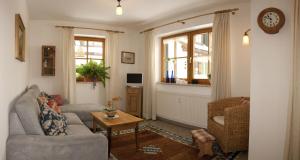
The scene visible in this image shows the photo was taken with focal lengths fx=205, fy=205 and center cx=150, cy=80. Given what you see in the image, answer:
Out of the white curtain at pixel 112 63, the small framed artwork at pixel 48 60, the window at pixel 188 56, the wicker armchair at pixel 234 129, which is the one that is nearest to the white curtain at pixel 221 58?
the window at pixel 188 56

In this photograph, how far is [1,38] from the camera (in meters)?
1.48

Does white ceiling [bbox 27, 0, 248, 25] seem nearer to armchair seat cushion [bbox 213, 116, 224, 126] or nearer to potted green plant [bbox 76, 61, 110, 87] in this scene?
potted green plant [bbox 76, 61, 110, 87]

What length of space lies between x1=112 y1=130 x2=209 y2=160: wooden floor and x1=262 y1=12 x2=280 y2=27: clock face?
1.83m

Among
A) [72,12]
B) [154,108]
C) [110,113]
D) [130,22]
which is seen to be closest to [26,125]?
[110,113]

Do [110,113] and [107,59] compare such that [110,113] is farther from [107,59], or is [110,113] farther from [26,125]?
[107,59]

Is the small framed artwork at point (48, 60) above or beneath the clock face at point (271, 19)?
beneath

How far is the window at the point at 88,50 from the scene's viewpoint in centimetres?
514

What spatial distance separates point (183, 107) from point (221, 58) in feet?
4.45

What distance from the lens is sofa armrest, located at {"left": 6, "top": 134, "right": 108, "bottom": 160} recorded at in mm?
1731

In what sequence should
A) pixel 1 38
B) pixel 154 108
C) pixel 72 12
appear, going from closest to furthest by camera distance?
pixel 1 38
pixel 72 12
pixel 154 108

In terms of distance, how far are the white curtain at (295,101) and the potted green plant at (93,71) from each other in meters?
4.05

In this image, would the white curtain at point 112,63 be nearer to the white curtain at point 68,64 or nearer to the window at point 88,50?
the window at point 88,50

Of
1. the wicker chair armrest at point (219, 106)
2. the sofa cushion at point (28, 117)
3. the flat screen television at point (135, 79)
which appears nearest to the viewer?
the sofa cushion at point (28, 117)

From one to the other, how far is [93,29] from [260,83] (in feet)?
13.6
